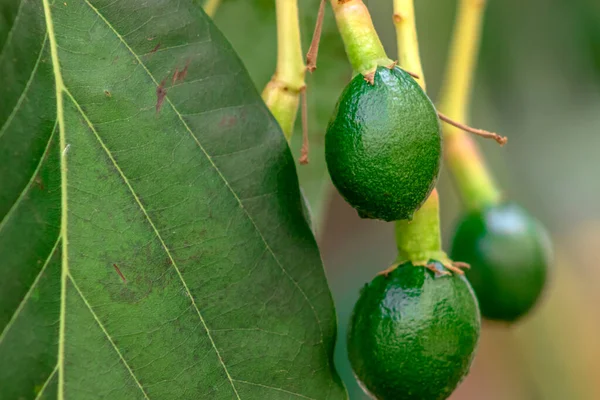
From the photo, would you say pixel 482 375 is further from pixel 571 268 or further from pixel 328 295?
pixel 328 295

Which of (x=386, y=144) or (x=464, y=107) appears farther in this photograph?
(x=464, y=107)

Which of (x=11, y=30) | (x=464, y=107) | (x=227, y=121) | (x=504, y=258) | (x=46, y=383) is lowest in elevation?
(x=504, y=258)

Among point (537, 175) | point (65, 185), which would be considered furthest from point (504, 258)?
point (537, 175)

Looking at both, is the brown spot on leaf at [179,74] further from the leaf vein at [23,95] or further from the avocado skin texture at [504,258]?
the avocado skin texture at [504,258]

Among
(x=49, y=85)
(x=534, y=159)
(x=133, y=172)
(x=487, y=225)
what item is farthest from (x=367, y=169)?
(x=534, y=159)

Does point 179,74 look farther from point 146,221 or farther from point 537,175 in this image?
point 537,175

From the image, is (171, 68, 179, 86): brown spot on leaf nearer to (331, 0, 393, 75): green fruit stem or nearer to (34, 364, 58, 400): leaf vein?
(331, 0, 393, 75): green fruit stem
